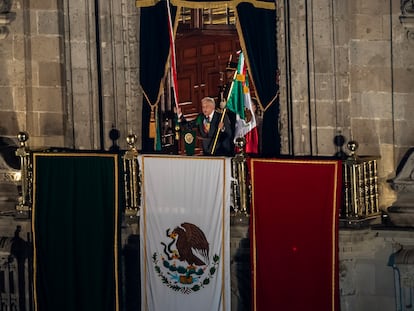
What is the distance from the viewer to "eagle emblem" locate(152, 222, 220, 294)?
75.3 feet

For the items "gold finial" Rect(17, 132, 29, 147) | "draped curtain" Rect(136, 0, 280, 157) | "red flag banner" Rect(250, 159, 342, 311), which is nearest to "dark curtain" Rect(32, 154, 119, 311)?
"gold finial" Rect(17, 132, 29, 147)

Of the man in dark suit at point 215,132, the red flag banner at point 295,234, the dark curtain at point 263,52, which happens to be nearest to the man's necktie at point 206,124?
the man in dark suit at point 215,132

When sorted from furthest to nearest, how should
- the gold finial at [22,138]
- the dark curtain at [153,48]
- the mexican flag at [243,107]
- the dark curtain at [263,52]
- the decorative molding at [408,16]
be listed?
the mexican flag at [243,107]
the dark curtain at [153,48]
the dark curtain at [263,52]
the gold finial at [22,138]
the decorative molding at [408,16]

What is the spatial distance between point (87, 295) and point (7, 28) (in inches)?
192

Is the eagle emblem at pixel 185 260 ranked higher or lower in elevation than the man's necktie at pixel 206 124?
lower

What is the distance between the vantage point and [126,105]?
2427 centimetres

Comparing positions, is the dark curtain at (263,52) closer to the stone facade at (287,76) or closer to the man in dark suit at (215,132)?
the stone facade at (287,76)

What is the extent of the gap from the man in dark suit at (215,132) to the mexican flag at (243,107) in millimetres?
216

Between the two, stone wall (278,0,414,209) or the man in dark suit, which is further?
the man in dark suit

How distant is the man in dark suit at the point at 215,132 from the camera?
957 inches

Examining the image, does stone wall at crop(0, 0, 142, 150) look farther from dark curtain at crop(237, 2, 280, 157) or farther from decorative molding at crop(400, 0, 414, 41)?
decorative molding at crop(400, 0, 414, 41)

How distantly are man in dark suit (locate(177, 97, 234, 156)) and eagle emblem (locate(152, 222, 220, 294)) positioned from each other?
1929mm

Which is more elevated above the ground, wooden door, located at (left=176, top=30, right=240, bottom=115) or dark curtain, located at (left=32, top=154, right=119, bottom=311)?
wooden door, located at (left=176, top=30, right=240, bottom=115)

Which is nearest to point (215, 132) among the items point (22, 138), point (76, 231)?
point (76, 231)
